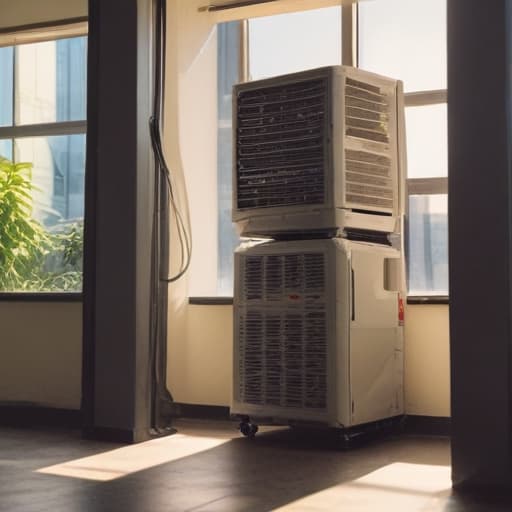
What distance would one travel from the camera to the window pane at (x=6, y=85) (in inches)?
238

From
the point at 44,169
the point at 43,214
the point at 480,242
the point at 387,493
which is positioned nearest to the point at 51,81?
the point at 44,169

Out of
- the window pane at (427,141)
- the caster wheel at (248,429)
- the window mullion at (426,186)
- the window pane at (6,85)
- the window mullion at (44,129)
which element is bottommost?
the caster wheel at (248,429)

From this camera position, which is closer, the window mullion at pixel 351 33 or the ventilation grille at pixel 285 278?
the ventilation grille at pixel 285 278

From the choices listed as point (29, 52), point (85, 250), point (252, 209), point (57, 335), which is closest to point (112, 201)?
point (85, 250)

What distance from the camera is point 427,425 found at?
495 cm

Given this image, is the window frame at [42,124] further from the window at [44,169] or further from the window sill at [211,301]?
the window sill at [211,301]

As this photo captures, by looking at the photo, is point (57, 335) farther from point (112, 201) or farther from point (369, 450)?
point (369, 450)

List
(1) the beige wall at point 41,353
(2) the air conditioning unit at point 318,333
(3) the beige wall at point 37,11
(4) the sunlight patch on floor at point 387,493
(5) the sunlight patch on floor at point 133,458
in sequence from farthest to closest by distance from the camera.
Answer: (3) the beige wall at point 37,11
(1) the beige wall at point 41,353
(2) the air conditioning unit at point 318,333
(5) the sunlight patch on floor at point 133,458
(4) the sunlight patch on floor at point 387,493

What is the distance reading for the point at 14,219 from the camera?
5.92 meters

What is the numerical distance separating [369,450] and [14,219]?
2.78m

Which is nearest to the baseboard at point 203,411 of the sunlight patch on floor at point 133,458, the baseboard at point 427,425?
the sunlight patch on floor at point 133,458

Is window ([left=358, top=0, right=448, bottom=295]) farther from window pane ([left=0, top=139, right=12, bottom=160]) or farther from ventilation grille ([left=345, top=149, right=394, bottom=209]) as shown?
window pane ([left=0, top=139, right=12, bottom=160])

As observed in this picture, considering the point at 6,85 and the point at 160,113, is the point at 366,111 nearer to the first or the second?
the point at 160,113

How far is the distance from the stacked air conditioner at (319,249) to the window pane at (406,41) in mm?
397
